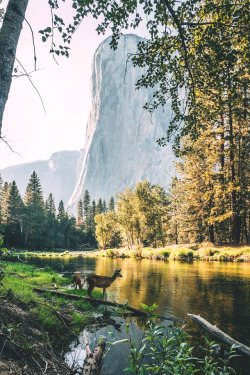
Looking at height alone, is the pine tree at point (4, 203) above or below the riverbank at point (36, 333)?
above

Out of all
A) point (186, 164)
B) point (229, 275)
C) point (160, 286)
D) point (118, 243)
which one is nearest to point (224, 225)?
point (186, 164)

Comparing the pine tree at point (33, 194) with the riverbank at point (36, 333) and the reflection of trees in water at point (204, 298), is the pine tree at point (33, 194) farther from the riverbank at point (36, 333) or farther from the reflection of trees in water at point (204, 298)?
the riverbank at point (36, 333)

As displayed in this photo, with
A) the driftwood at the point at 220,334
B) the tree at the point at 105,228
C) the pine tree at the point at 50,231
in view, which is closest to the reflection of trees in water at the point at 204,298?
the driftwood at the point at 220,334

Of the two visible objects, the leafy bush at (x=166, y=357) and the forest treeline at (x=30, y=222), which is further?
the forest treeline at (x=30, y=222)

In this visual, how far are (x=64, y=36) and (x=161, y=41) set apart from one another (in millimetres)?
2580

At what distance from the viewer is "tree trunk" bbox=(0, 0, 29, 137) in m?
3.38

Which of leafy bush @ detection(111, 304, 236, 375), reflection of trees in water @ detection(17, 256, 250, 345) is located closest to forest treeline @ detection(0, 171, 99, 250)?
reflection of trees in water @ detection(17, 256, 250, 345)

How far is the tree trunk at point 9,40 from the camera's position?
3379mm

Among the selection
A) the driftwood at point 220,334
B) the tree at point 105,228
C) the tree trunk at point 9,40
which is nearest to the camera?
the tree trunk at point 9,40

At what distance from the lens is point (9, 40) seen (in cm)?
352

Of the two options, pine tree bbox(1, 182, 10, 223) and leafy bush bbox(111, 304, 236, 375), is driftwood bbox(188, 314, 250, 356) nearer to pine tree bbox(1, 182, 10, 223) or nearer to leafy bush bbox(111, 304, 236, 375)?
leafy bush bbox(111, 304, 236, 375)

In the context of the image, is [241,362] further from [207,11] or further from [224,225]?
[224,225]

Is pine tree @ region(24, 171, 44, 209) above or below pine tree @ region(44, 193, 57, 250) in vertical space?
above

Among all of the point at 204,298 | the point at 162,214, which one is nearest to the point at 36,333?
the point at 204,298
